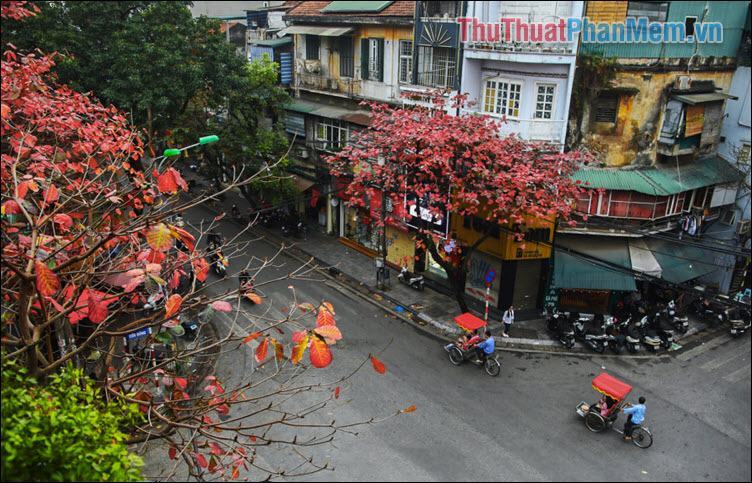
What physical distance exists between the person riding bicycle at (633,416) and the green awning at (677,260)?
806cm

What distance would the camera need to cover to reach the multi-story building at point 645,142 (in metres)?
19.6

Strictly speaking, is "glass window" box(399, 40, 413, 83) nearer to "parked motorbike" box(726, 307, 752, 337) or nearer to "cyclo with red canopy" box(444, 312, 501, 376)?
"cyclo with red canopy" box(444, 312, 501, 376)

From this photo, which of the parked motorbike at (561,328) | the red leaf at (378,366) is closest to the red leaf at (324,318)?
the red leaf at (378,366)

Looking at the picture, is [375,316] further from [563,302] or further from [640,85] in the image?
[640,85]

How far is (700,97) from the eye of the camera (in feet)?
66.1

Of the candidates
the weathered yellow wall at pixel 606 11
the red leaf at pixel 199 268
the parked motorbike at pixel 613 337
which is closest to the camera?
the red leaf at pixel 199 268

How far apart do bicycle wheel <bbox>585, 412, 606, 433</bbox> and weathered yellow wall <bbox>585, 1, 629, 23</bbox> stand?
1270cm

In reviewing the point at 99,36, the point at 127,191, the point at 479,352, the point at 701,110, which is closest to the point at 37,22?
the point at 99,36

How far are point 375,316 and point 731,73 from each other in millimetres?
16100

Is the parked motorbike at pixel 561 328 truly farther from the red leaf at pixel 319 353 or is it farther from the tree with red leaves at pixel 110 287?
the red leaf at pixel 319 353

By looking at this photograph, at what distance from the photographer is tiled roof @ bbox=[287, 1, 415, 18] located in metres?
24.0

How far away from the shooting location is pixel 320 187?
98.1 feet

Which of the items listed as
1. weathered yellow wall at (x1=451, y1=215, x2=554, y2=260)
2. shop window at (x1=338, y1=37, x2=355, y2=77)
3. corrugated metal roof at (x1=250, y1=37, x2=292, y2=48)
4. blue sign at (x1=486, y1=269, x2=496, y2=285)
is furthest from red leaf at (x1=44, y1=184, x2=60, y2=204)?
corrugated metal roof at (x1=250, y1=37, x2=292, y2=48)

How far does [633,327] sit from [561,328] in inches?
99.9
